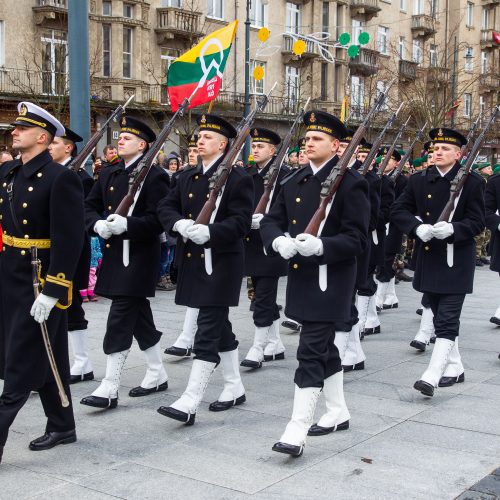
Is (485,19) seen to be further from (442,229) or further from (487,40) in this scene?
(442,229)

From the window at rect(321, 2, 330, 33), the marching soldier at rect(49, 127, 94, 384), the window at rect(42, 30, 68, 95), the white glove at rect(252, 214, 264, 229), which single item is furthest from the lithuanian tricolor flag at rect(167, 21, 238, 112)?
the window at rect(321, 2, 330, 33)

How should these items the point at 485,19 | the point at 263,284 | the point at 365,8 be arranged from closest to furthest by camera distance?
the point at 263,284
the point at 365,8
the point at 485,19

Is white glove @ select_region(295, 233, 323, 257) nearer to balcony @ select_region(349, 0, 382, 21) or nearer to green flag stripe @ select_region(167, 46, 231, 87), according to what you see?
green flag stripe @ select_region(167, 46, 231, 87)

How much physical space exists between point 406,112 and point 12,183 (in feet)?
96.4

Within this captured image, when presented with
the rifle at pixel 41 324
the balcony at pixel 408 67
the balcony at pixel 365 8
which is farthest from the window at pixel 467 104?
the rifle at pixel 41 324

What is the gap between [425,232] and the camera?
7.04 metres

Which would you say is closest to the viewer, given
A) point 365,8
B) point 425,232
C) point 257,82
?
point 425,232

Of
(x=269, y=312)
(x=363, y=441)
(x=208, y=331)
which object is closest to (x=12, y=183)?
(x=208, y=331)

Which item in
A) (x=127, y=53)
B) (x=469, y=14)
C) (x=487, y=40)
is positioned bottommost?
(x=127, y=53)

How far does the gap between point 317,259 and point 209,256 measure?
3.53 ft

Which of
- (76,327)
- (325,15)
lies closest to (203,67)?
(76,327)

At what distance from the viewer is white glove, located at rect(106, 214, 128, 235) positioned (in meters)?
6.43

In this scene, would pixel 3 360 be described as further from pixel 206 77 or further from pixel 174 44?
pixel 174 44

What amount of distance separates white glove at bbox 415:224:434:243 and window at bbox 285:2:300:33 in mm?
32482
